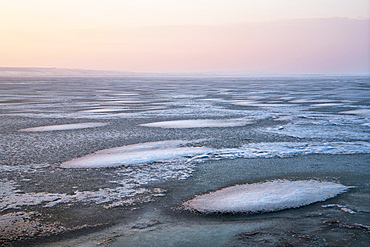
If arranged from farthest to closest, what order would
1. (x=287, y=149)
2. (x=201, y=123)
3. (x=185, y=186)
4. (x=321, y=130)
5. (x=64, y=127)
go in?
(x=201, y=123)
(x=64, y=127)
(x=321, y=130)
(x=287, y=149)
(x=185, y=186)

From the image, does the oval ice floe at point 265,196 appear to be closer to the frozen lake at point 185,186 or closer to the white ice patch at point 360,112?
the frozen lake at point 185,186

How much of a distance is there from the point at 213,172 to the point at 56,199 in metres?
2.30

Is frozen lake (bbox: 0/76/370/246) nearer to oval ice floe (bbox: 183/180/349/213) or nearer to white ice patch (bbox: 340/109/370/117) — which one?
oval ice floe (bbox: 183/180/349/213)

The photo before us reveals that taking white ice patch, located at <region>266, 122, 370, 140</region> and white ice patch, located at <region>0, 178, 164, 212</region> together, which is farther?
white ice patch, located at <region>266, 122, 370, 140</region>

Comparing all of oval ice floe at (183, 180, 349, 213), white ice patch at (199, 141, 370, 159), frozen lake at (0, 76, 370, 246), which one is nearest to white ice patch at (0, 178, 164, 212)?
frozen lake at (0, 76, 370, 246)

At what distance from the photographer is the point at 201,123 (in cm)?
1148

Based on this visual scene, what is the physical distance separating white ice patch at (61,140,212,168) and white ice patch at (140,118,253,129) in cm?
255

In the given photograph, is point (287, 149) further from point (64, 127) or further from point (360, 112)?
point (360, 112)

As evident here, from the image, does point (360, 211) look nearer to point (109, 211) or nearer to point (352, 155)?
point (109, 211)

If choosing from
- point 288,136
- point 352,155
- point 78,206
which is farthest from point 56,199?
point 288,136

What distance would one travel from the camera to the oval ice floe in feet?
14.5

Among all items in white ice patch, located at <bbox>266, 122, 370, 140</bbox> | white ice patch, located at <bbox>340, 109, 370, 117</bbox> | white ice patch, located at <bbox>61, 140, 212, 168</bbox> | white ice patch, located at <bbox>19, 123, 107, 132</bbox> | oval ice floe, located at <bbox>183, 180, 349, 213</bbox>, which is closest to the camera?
oval ice floe, located at <bbox>183, 180, 349, 213</bbox>

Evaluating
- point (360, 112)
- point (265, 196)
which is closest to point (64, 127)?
point (265, 196)

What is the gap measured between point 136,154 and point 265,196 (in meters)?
3.06
